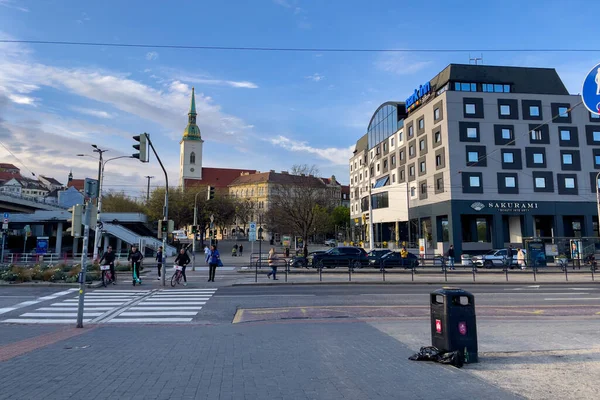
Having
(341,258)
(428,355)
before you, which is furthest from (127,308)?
(341,258)

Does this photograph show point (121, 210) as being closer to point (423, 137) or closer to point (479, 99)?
point (423, 137)

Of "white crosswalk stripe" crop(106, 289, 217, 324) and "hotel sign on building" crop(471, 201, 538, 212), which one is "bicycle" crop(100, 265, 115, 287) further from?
"hotel sign on building" crop(471, 201, 538, 212)

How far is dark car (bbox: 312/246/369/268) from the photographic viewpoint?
29.5 metres

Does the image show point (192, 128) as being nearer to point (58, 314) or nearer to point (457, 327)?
point (58, 314)

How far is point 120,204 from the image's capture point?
220 feet

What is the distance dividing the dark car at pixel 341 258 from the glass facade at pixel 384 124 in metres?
34.3

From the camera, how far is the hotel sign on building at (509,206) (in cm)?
4756

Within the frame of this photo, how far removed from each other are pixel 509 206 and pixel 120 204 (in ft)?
183

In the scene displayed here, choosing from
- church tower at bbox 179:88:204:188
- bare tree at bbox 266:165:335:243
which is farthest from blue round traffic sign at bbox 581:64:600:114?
church tower at bbox 179:88:204:188

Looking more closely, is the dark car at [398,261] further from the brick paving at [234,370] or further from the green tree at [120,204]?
the green tree at [120,204]

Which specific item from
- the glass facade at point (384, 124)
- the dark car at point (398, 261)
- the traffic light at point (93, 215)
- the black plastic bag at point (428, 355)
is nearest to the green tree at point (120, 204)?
the glass facade at point (384, 124)

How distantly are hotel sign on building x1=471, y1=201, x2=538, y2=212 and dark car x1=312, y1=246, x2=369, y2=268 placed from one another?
23.1 metres

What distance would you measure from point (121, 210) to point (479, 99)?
53923 millimetres

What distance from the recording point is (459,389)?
201 inches
